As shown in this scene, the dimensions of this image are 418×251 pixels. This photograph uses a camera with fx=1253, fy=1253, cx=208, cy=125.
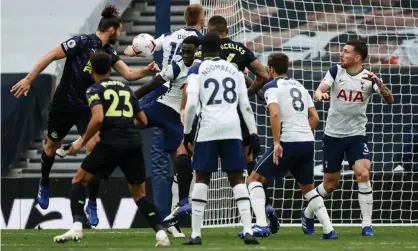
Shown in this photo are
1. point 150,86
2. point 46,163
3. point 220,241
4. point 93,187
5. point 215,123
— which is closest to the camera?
point 215,123

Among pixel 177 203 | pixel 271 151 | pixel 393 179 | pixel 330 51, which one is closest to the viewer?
pixel 271 151

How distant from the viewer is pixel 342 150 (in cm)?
1362

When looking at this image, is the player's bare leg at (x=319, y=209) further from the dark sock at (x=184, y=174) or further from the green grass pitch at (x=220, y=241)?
the dark sock at (x=184, y=174)

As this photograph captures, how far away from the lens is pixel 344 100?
13.5m

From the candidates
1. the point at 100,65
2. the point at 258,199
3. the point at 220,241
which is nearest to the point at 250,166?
the point at 258,199

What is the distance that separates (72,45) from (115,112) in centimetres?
222

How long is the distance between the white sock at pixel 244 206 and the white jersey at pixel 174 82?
2.14 metres

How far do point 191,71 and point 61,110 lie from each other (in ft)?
9.53

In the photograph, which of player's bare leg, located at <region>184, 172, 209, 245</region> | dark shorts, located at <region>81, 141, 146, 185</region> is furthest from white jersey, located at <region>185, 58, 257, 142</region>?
dark shorts, located at <region>81, 141, 146, 185</region>

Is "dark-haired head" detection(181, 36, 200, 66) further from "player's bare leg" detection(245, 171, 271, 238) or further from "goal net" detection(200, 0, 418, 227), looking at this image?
"goal net" detection(200, 0, 418, 227)

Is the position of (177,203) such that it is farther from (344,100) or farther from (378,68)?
(378,68)

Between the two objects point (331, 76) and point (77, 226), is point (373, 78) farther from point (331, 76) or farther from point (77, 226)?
point (77, 226)

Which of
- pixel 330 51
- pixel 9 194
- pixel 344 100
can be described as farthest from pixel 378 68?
pixel 9 194

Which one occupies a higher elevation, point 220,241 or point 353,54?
point 353,54
